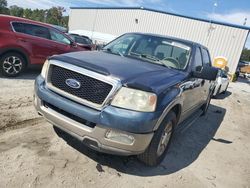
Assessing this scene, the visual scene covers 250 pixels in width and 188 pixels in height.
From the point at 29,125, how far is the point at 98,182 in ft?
6.33

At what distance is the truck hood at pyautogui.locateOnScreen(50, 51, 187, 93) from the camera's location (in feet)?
10.7

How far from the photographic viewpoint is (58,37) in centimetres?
878

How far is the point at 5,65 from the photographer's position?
736 cm

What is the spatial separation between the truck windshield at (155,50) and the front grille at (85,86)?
145 centimetres

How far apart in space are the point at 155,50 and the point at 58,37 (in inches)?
194

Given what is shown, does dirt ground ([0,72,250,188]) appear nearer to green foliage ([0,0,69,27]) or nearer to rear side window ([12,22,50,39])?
rear side window ([12,22,50,39])

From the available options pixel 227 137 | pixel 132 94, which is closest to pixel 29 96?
pixel 132 94

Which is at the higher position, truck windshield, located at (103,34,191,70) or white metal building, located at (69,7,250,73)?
truck windshield, located at (103,34,191,70)

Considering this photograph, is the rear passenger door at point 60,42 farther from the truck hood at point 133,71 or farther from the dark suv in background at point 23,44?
the truck hood at point 133,71

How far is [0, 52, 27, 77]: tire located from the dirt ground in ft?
5.65

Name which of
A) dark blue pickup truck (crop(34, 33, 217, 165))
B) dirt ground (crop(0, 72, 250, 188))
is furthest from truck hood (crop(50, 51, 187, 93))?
dirt ground (crop(0, 72, 250, 188))

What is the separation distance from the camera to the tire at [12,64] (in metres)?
7.28

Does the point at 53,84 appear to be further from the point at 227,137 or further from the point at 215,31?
the point at 215,31

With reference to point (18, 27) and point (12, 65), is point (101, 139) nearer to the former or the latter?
point (12, 65)
